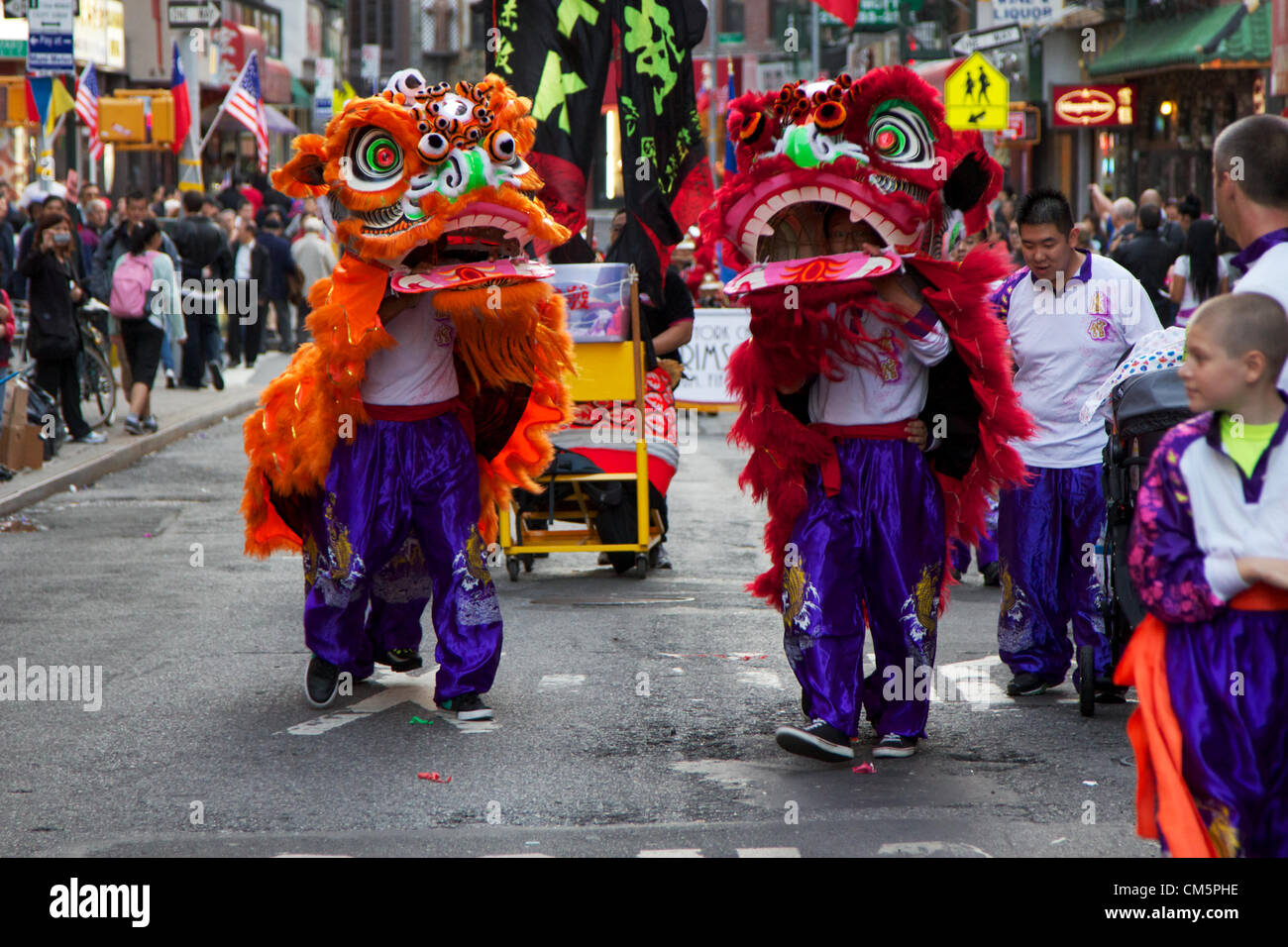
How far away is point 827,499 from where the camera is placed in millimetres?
5727

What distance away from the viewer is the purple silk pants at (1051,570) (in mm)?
6629

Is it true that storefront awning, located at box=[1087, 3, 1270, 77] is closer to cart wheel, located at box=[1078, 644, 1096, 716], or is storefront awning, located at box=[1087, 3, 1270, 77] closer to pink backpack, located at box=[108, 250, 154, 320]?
pink backpack, located at box=[108, 250, 154, 320]

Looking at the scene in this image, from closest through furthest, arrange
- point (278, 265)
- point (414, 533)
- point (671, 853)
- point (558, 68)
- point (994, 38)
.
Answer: point (671, 853) < point (414, 533) < point (558, 68) < point (994, 38) < point (278, 265)

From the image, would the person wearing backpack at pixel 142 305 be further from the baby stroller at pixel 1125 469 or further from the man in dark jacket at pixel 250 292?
the baby stroller at pixel 1125 469

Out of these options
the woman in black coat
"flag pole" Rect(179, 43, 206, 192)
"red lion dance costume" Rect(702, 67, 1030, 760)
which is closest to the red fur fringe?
"red lion dance costume" Rect(702, 67, 1030, 760)

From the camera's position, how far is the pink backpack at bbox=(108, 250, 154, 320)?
47.2 feet

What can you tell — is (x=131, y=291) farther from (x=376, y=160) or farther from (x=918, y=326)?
(x=918, y=326)

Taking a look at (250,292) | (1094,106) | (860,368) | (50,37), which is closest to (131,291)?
(50,37)

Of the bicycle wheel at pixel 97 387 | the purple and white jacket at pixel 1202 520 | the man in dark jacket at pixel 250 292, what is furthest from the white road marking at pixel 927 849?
the man in dark jacket at pixel 250 292

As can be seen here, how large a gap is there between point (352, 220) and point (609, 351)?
312cm

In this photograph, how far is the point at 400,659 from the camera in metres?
6.99

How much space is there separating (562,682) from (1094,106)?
21.5 metres
